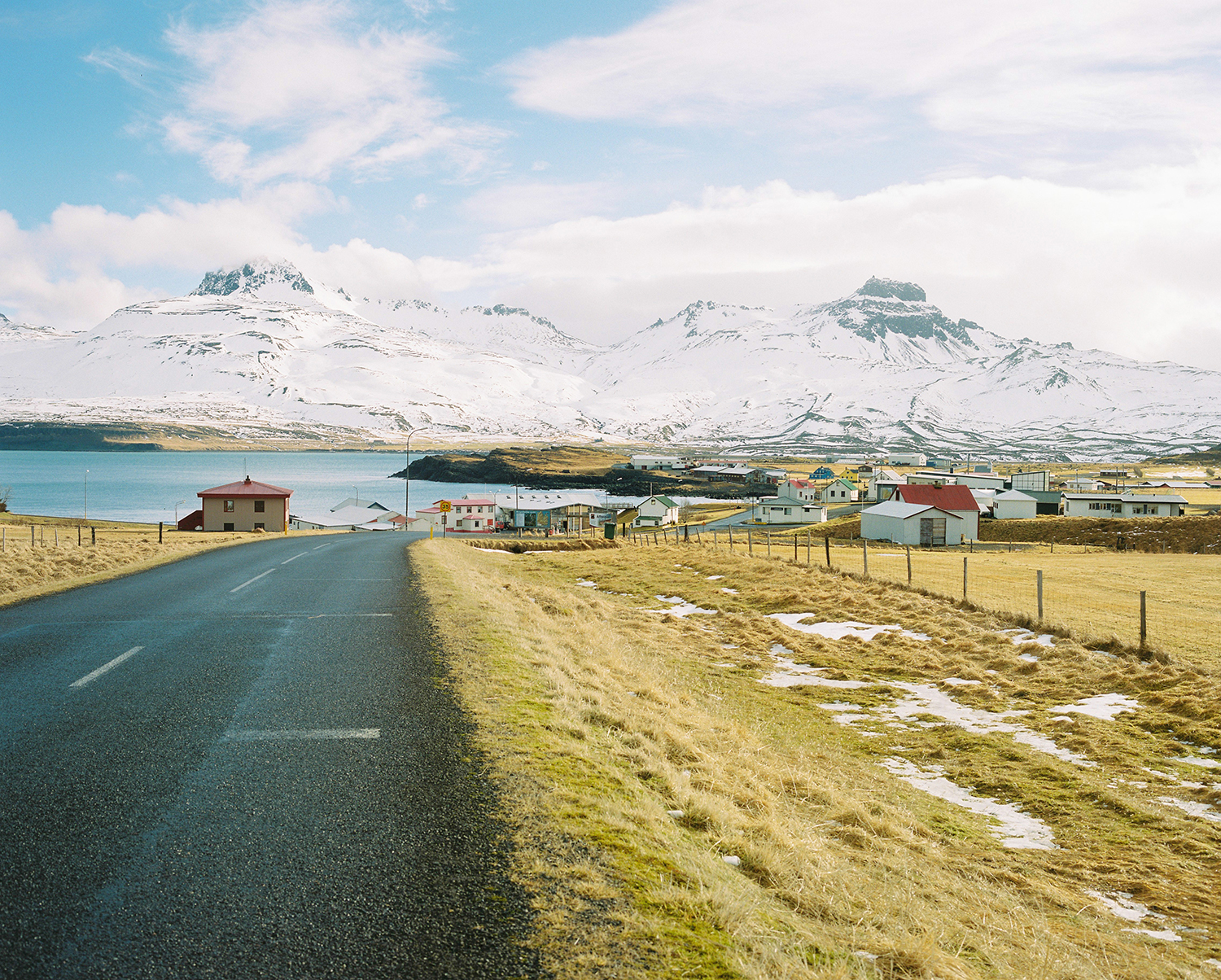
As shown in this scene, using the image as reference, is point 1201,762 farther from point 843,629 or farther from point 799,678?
point 843,629

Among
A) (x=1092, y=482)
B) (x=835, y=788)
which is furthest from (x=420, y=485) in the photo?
(x=835, y=788)

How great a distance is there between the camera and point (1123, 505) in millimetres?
90375

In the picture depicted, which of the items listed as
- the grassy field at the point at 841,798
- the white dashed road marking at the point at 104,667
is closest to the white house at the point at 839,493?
the grassy field at the point at 841,798

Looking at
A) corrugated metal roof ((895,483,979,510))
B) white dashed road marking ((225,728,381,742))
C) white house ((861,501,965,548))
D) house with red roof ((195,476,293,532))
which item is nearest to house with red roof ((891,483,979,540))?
corrugated metal roof ((895,483,979,510))

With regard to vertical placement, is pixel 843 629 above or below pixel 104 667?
below

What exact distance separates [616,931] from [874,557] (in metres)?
47.1

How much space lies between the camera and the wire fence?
20484 millimetres

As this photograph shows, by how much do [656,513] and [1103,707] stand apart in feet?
304

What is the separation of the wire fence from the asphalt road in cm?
1745

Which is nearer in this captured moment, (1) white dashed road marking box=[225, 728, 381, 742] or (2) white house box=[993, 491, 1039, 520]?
(1) white dashed road marking box=[225, 728, 381, 742]

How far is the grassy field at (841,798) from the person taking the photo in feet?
17.1

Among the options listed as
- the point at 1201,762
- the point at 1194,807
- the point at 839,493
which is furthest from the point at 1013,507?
the point at 1194,807

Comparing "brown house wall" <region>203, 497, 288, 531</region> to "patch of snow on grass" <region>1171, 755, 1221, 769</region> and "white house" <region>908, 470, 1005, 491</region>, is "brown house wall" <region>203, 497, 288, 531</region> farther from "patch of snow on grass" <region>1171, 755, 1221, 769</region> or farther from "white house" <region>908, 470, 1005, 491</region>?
"white house" <region>908, 470, 1005, 491</region>

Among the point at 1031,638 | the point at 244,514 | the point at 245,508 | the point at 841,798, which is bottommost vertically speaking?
the point at 1031,638
